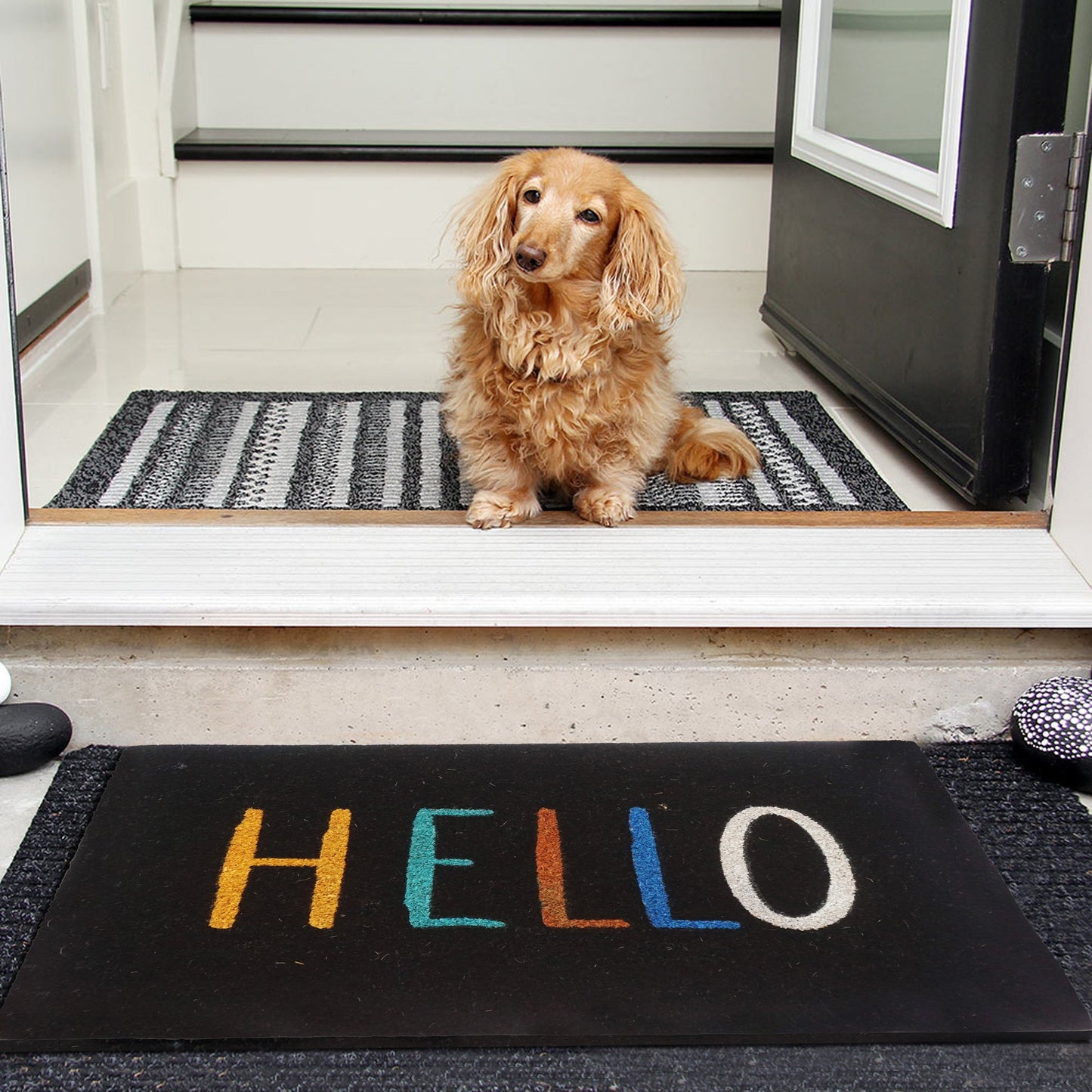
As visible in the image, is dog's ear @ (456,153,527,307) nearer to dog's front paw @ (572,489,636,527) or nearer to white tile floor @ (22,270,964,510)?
dog's front paw @ (572,489,636,527)

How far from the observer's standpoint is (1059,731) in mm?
1355

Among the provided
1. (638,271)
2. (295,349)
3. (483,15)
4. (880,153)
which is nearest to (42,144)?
(295,349)

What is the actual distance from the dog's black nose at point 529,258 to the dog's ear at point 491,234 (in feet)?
0.27

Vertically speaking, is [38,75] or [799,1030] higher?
[38,75]

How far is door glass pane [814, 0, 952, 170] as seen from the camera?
72.2 inches

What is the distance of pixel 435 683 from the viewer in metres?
1.46

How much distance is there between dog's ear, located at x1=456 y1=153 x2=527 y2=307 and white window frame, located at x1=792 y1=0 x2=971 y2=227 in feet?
1.88

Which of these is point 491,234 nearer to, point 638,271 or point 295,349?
point 638,271

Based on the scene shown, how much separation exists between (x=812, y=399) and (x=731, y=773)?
1.09m

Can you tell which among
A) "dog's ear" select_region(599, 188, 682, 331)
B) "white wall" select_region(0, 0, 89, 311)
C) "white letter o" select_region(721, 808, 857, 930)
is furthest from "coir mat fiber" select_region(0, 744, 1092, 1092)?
"white wall" select_region(0, 0, 89, 311)

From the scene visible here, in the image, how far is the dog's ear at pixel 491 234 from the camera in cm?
162

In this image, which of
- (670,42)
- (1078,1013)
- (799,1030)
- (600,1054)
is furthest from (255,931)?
(670,42)

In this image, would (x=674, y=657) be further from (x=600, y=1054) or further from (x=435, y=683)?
(x=600, y=1054)

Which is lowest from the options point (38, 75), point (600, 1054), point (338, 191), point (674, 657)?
point (600, 1054)
